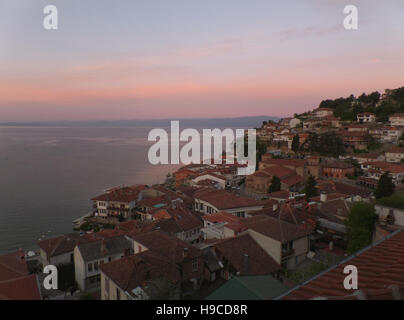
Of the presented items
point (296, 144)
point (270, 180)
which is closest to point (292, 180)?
point (270, 180)

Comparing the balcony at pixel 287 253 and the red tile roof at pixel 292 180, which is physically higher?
the red tile roof at pixel 292 180

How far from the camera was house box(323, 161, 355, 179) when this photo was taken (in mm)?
30188

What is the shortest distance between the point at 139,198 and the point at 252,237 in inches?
741

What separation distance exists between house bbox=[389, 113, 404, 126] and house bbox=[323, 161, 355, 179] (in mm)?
17950

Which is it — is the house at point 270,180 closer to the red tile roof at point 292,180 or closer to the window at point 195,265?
the red tile roof at point 292,180

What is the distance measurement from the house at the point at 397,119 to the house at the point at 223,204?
33159 mm

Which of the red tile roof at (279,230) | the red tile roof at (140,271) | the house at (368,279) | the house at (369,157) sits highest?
the house at (368,279)

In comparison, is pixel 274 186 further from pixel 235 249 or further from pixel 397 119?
pixel 397 119

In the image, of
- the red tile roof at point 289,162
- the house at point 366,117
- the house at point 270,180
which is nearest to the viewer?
the house at point 270,180

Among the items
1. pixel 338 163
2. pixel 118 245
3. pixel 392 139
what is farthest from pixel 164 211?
pixel 392 139

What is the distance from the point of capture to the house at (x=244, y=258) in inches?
443

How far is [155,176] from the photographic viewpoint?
53438mm

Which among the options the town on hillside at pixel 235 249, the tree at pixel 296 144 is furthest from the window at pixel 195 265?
the tree at pixel 296 144

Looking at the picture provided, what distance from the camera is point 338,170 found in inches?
1199
